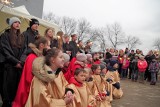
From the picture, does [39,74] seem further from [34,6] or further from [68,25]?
[68,25]

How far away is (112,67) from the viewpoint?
31.7ft

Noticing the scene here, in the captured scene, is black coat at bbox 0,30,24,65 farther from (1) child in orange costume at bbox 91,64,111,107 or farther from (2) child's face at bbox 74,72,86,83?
(1) child in orange costume at bbox 91,64,111,107

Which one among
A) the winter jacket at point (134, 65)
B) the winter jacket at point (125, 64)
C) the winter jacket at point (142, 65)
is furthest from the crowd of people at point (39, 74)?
the winter jacket at point (125, 64)

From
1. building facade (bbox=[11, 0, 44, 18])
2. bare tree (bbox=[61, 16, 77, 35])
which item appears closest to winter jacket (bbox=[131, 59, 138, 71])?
building facade (bbox=[11, 0, 44, 18])

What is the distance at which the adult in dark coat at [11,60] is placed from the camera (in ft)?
14.8

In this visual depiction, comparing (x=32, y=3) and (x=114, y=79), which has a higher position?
(x=32, y=3)

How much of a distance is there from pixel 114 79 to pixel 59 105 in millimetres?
6412

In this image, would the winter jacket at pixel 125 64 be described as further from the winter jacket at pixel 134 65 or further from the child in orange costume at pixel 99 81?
the child in orange costume at pixel 99 81

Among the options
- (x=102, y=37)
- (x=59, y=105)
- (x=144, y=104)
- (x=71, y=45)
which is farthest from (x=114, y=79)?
(x=102, y=37)

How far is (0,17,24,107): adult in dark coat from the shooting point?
4.50 meters

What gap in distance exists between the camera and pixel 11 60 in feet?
14.8

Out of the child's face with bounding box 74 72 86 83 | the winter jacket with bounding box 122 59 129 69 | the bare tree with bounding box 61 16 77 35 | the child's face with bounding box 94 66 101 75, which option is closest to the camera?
the child's face with bounding box 74 72 86 83

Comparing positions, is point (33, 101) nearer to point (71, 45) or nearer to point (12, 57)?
point (12, 57)

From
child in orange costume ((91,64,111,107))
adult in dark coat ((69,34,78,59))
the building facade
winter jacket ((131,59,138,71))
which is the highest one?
the building facade
